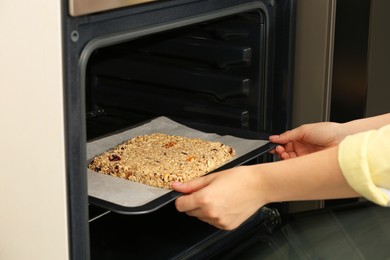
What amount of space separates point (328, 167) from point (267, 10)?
51 centimetres

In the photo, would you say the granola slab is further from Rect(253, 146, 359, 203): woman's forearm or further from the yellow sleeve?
the yellow sleeve

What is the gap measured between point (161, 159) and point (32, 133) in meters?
0.50

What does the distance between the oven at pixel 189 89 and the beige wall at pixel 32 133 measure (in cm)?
9

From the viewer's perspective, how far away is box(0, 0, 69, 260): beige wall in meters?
1.17

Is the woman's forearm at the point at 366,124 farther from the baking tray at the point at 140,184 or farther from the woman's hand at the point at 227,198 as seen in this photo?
the woman's hand at the point at 227,198

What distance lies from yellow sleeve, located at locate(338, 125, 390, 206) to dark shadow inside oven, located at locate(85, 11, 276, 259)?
493 mm

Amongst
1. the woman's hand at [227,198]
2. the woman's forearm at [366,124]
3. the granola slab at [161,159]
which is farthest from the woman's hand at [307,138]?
the woman's hand at [227,198]

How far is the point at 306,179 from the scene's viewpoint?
1.32 metres

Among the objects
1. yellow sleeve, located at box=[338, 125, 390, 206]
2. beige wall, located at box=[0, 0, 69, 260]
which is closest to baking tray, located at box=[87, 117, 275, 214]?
beige wall, located at box=[0, 0, 69, 260]

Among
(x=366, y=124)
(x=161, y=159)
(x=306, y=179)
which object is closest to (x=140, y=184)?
(x=161, y=159)

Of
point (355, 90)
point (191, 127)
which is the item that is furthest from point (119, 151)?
point (355, 90)

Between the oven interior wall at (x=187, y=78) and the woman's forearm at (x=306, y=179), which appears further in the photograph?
the oven interior wall at (x=187, y=78)

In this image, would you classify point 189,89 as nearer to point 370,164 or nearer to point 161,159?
point 161,159

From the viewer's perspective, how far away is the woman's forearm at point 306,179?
1.29m
